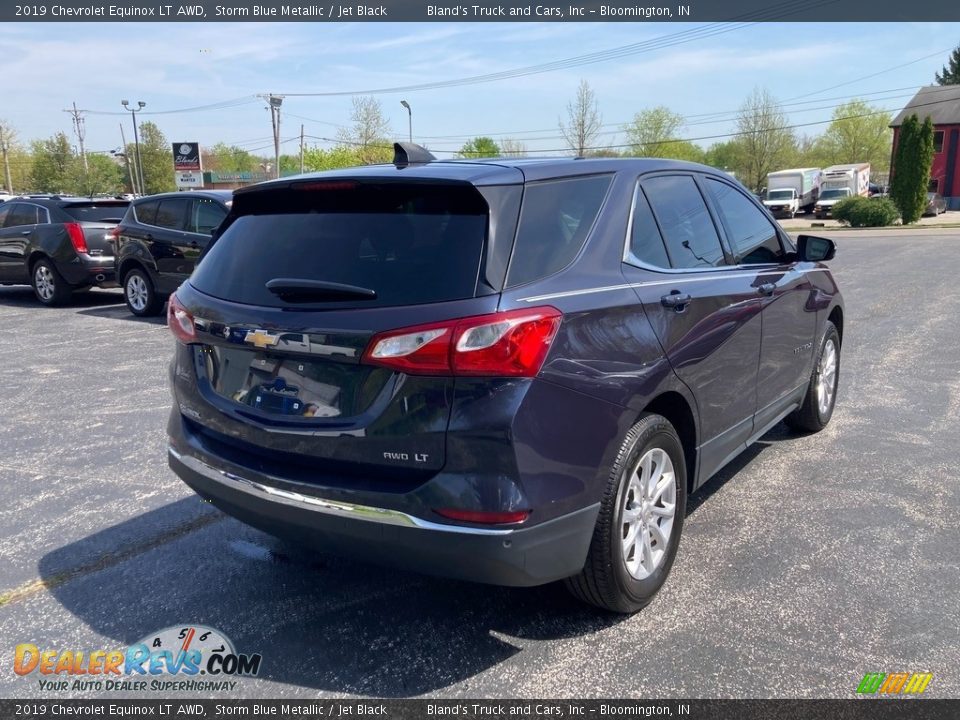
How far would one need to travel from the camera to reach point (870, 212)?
1427 inches

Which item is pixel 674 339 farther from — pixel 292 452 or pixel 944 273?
pixel 944 273

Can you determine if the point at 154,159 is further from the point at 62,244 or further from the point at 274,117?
the point at 62,244

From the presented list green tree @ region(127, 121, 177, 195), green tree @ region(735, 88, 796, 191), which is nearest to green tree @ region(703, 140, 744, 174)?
green tree @ region(735, 88, 796, 191)

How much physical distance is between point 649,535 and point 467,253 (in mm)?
1392

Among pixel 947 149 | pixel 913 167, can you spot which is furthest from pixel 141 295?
pixel 947 149

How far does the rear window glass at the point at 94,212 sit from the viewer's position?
12.2 m

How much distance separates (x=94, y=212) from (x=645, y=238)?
1149 cm

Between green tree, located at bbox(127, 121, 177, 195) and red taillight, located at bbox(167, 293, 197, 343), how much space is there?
77.6 meters

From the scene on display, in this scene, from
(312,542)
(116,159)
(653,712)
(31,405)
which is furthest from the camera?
(116,159)

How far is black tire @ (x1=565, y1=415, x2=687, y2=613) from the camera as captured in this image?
2820 mm

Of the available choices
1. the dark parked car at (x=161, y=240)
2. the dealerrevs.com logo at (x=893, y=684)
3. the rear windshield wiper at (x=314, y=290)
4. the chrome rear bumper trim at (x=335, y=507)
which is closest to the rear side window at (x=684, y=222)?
the rear windshield wiper at (x=314, y=290)

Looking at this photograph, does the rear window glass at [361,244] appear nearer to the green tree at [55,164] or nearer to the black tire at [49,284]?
the black tire at [49,284]

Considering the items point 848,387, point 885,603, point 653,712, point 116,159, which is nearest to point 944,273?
point 848,387

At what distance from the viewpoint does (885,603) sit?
315 centimetres
